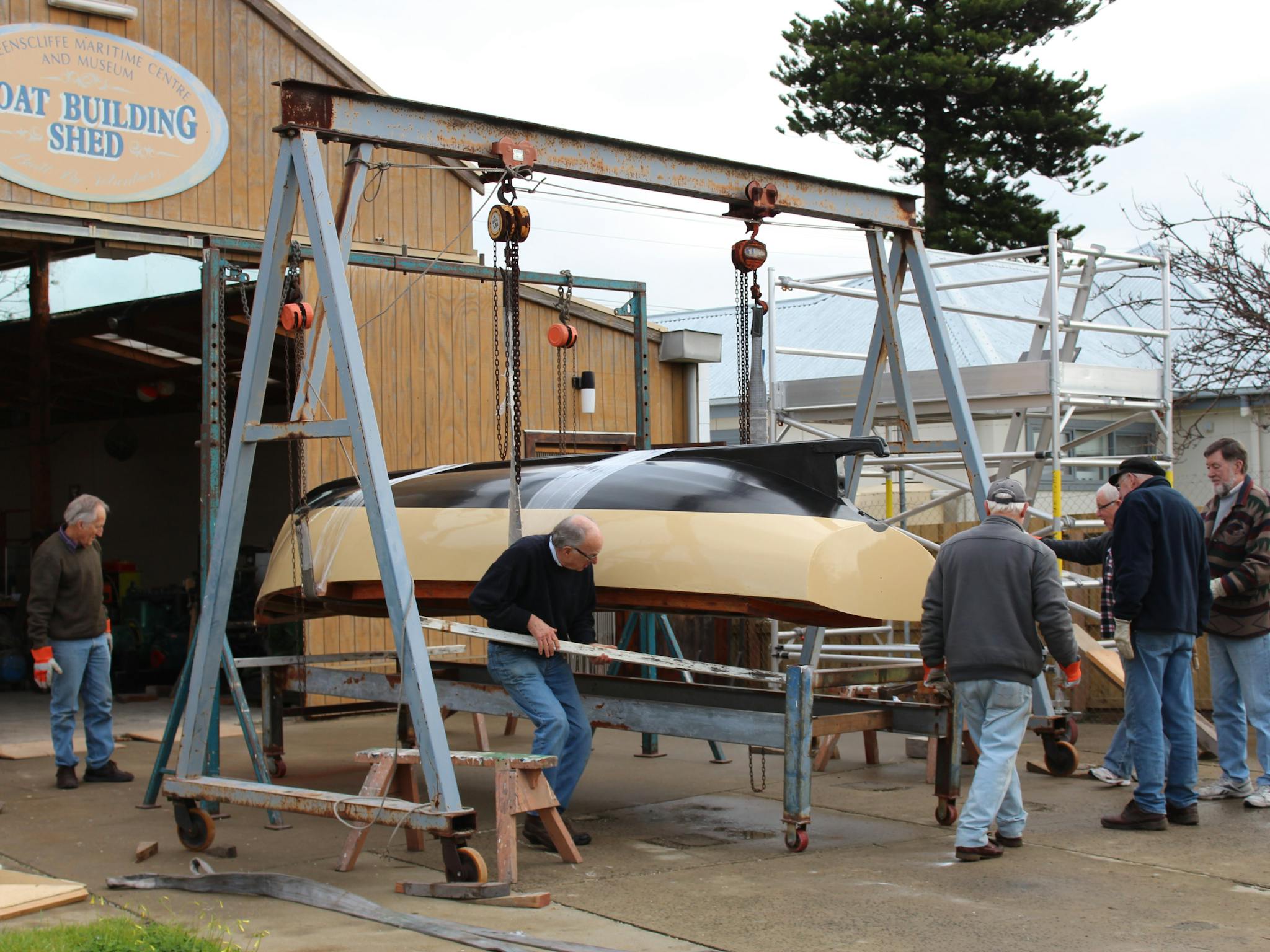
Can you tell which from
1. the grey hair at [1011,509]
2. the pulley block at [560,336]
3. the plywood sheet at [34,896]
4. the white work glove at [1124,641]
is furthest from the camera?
the pulley block at [560,336]

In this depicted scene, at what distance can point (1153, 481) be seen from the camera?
728 centimetres

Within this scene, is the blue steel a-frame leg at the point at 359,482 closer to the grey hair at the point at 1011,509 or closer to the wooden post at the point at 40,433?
the grey hair at the point at 1011,509

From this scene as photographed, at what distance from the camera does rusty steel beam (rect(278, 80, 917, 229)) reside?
257 inches

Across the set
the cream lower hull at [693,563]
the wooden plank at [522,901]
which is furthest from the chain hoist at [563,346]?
the wooden plank at [522,901]

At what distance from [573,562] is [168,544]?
14.9m

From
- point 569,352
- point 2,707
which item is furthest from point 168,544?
point 569,352

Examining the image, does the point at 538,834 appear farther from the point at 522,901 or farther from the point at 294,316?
the point at 294,316

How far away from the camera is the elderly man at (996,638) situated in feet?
20.8

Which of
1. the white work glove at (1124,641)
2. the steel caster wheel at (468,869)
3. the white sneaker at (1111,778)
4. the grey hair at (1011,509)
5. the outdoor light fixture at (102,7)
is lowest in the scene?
the white sneaker at (1111,778)

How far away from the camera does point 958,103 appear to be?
86.7 ft

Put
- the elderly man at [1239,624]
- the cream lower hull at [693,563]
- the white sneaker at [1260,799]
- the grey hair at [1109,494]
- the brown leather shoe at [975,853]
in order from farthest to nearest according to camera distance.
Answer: the grey hair at [1109,494]
the elderly man at [1239,624]
the white sneaker at [1260,799]
the cream lower hull at [693,563]
the brown leather shoe at [975,853]

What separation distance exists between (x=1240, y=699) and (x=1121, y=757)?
88cm

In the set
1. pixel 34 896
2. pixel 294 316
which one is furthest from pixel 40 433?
pixel 34 896

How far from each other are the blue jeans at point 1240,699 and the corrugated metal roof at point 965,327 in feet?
37.1
